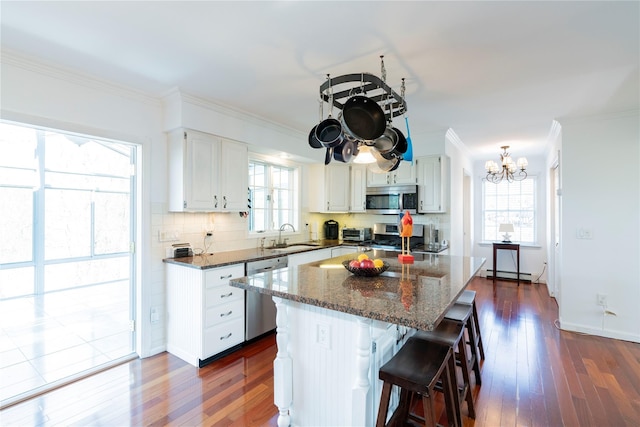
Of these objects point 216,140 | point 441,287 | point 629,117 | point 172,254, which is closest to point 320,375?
point 441,287

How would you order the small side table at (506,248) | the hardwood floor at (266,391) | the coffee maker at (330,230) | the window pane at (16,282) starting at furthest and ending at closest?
the small side table at (506,248)
the coffee maker at (330,230)
the window pane at (16,282)
the hardwood floor at (266,391)

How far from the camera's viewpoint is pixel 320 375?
68.3 inches

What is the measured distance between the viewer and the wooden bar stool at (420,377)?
145 centimetres

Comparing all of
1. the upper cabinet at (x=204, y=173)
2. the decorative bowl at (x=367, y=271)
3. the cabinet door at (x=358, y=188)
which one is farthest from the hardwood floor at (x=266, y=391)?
the cabinet door at (x=358, y=188)

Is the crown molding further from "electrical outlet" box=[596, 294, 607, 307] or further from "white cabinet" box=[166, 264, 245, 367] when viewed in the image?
"electrical outlet" box=[596, 294, 607, 307]

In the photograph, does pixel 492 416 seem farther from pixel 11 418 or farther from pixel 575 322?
pixel 11 418

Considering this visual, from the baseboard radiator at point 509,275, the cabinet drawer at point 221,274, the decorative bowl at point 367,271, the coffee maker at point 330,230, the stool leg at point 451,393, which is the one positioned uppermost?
the coffee maker at point 330,230

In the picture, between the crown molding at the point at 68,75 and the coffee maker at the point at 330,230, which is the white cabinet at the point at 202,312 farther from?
the coffee maker at the point at 330,230

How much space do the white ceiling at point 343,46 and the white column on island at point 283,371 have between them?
5.55 ft

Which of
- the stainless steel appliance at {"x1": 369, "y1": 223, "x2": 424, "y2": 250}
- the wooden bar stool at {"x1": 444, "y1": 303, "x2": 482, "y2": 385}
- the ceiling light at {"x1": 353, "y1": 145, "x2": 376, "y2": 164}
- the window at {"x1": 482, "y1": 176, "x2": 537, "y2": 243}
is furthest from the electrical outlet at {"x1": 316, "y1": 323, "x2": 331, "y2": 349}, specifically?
the window at {"x1": 482, "y1": 176, "x2": 537, "y2": 243}

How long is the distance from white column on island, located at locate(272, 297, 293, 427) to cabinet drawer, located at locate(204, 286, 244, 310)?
45.5 inches

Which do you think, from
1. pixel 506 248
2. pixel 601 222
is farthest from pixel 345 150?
pixel 506 248

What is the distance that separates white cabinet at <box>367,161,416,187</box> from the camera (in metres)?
4.45

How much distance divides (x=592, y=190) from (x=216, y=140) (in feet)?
13.9
